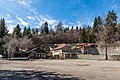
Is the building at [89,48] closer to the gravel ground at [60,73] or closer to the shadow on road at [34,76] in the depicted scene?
the gravel ground at [60,73]

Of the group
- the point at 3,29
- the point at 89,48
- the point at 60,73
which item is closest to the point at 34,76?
the point at 60,73

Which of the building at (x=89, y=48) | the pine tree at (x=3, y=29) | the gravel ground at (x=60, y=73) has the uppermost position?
the pine tree at (x=3, y=29)

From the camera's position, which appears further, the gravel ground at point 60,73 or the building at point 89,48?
the building at point 89,48

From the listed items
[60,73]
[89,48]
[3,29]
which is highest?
[3,29]

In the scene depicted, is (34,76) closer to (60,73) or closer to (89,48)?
(60,73)

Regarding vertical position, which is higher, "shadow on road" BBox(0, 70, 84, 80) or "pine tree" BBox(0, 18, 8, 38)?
"pine tree" BBox(0, 18, 8, 38)

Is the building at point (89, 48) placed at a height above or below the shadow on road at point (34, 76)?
above

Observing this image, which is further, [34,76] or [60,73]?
[60,73]

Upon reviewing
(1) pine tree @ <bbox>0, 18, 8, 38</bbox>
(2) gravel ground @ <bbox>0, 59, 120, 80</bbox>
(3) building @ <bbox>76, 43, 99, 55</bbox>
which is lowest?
(2) gravel ground @ <bbox>0, 59, 120, 80</bbox>

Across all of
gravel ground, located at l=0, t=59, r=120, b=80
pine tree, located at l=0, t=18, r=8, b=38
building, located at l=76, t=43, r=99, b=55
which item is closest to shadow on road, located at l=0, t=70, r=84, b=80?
gravel ground, located at l=0, t=59, r=120, b=80

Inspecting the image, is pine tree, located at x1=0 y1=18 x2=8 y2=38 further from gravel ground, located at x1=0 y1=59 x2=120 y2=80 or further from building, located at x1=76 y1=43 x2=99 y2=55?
gravel ground, located at x1=0 y1=59 x2=120 y2=80

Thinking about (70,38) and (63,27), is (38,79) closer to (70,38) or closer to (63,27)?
(70,38)

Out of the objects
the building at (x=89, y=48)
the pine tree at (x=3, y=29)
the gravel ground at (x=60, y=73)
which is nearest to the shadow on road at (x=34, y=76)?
the gravel ground at (x=60, y=73)

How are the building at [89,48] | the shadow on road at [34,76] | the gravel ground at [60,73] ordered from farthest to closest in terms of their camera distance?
the building at [89,48] < the gravel ground at [60,73] < the shadow on road at [34,76]
